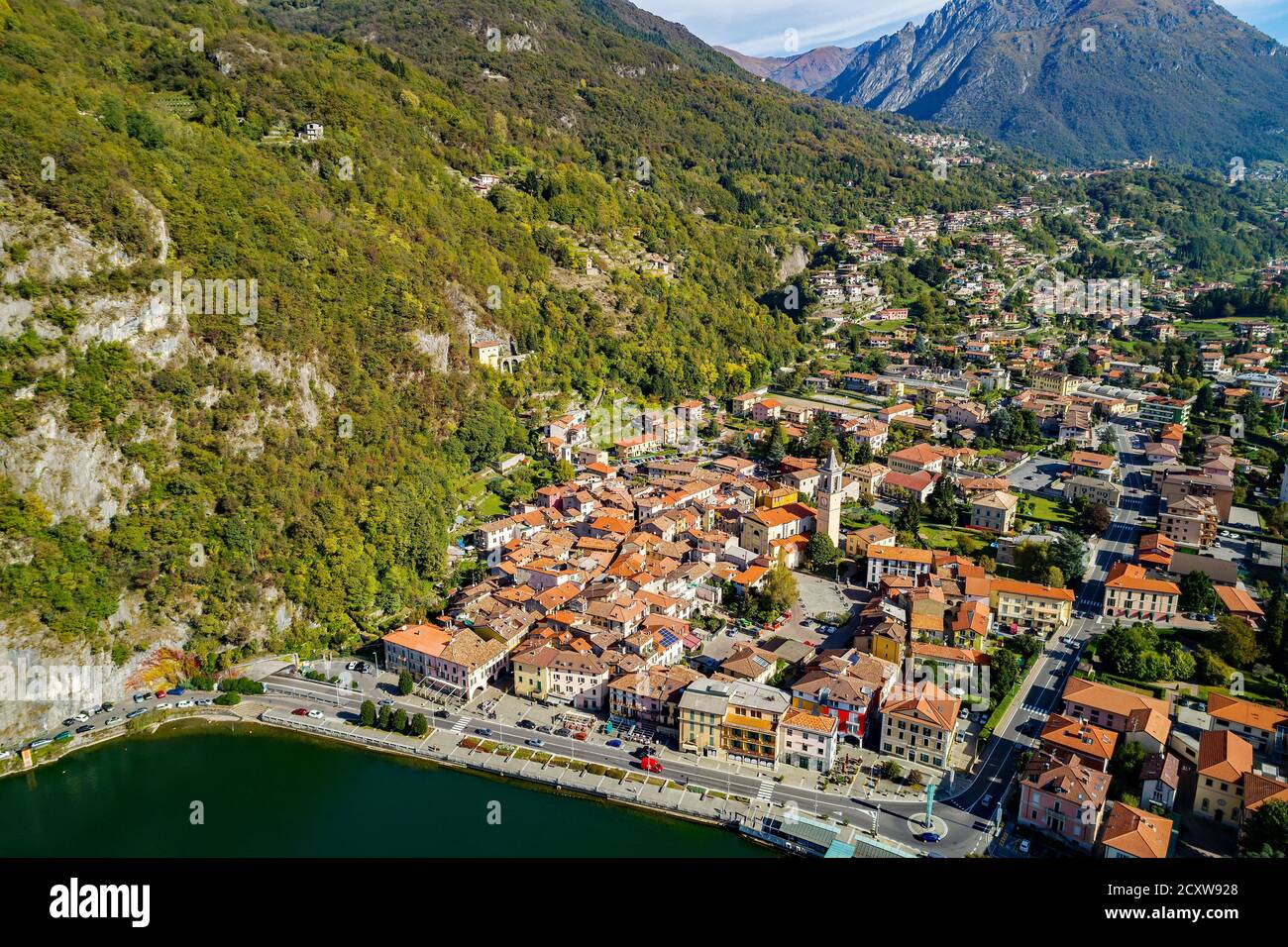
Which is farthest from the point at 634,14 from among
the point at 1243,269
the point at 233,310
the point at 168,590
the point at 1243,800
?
the point at 1243,800

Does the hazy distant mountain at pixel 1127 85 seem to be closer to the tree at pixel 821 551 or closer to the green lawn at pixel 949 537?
the green lawn at pixel 949 537

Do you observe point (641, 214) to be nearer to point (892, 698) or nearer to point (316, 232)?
point (316, 232)

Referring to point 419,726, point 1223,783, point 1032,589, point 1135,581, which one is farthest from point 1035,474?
point 419,726

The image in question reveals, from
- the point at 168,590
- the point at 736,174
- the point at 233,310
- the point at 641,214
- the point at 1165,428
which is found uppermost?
the point at 736,174

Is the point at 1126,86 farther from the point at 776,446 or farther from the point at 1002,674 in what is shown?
the point at 1002,674

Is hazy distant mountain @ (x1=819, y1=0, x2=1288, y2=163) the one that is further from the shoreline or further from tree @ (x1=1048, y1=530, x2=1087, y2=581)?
the shoreline

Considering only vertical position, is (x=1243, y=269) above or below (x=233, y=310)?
above

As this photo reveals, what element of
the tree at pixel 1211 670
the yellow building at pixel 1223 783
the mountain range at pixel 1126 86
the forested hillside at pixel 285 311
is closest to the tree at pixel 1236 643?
the tree at pixel 1211 670
